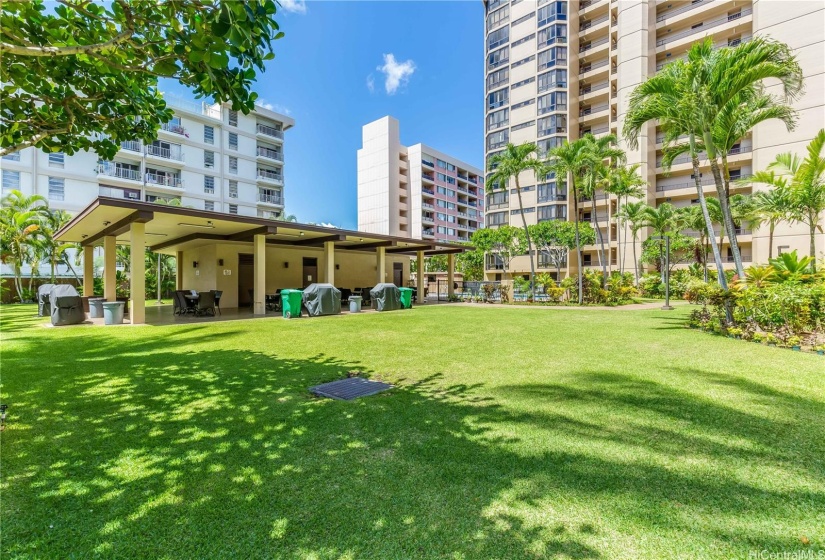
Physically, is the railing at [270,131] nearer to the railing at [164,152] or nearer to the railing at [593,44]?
the railing at [164,152]

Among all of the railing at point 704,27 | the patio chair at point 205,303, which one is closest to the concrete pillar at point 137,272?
the patio chair at point 205,303

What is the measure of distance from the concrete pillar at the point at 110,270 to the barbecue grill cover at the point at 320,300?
847cm

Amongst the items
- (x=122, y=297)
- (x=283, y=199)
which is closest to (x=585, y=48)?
(x=283, y=199)

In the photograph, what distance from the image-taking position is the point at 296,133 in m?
46.5

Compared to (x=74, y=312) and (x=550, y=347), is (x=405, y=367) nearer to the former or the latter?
(x=550, y=347)

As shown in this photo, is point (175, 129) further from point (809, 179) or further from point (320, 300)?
point (809, 179)

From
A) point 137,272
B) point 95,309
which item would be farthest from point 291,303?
point 95,309

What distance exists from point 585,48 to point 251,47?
5290 cm

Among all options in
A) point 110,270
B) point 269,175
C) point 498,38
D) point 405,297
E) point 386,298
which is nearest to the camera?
point 110,270

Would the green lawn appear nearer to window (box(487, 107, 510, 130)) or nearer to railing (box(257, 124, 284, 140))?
railing (box(257, 124, 284, 140))

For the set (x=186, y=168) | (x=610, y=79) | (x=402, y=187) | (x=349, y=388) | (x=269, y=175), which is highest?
(x=610, y=79)

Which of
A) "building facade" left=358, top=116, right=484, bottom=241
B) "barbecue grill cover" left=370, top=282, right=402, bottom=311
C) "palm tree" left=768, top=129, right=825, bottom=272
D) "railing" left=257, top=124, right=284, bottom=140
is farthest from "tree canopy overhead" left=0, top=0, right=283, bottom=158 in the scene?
"building facade" left=358, top=116, right=484, bottom=241

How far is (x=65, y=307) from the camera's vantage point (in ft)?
38.1

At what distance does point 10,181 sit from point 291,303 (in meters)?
31.3
